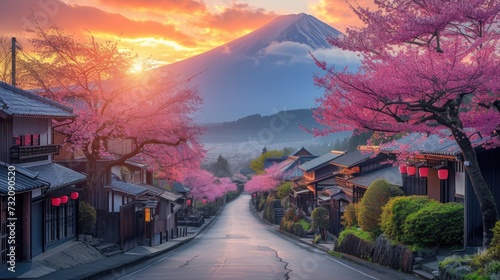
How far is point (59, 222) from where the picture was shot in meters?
19.4

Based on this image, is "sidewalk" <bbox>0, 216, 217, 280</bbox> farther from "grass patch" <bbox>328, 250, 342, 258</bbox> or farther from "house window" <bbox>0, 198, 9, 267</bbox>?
"grass patch" <bbox>328, 250, 342, 258</bbox>

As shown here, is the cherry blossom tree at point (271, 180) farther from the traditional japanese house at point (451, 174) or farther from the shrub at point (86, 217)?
the shrub at point (86, 217)

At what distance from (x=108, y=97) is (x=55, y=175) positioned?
6715mm

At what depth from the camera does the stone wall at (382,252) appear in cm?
1689

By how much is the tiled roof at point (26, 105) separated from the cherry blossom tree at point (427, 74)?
8.49m

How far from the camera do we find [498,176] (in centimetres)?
1628

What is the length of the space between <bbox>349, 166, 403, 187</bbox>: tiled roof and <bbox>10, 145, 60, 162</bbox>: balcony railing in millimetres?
17725

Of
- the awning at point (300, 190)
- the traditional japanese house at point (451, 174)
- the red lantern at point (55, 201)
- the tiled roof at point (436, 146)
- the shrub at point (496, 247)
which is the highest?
the tiled roof at point (436, 146)

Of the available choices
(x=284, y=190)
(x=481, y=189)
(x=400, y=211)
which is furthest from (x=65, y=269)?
(x=284, y=190)

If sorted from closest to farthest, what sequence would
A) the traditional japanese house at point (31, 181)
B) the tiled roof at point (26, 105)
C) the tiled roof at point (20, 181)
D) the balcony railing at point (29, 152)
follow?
1. the tiled roof at point (20, 181)
2. the traditional japanese house at point (31, 181)
3. the tiled roof at point (26, 105)
4. the balcony railing at point (29, 152)

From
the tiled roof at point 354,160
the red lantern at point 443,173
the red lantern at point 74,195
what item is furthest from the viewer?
the tiled roof at point 354,160

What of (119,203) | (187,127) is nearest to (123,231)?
(119,203)

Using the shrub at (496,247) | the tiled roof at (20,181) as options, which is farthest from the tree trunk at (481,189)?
the tiled roof at (20,181)

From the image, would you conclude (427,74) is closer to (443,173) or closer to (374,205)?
(443,173)
